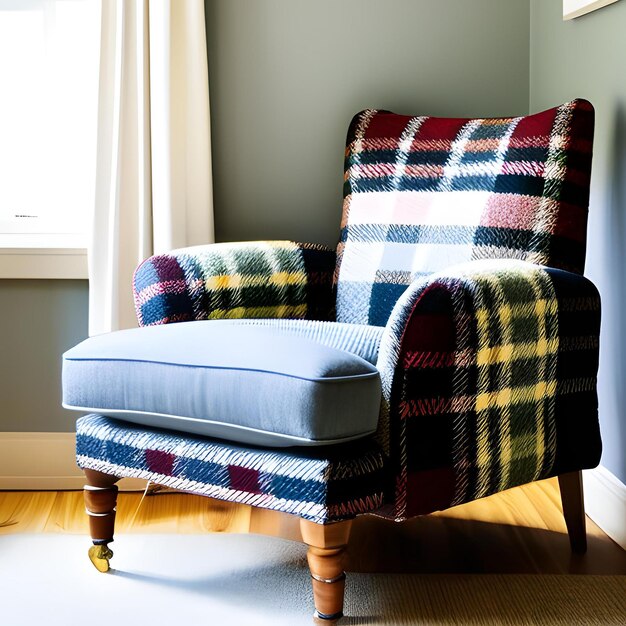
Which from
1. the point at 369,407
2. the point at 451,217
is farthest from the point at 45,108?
the point at 369,407

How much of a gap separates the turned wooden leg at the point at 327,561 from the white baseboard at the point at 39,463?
995 mm

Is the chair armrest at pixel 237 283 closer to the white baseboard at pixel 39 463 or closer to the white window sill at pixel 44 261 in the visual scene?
the white window sill at pixel 44 261

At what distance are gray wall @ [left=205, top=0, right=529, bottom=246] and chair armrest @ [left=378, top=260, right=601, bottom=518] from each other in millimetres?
902

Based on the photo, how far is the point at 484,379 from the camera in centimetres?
155

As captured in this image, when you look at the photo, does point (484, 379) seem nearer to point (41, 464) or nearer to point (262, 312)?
point (262, 312)

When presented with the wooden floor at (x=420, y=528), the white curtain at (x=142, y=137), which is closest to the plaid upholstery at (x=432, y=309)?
the wooden floor at (x=420, y=528)

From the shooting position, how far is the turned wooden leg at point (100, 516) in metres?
1.76

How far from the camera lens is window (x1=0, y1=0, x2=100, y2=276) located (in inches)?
101

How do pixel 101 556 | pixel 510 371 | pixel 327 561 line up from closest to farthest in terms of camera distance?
1. pixel 327 561
2. pixel 510 371
3. pixel 101 556

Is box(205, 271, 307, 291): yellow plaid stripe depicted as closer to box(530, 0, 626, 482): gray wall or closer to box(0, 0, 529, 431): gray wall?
box(0, 0, 529, 431): gray wall

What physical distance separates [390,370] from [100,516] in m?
0.67

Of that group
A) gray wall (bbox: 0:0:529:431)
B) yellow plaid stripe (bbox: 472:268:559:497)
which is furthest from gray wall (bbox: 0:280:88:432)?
yellow plaid stripe (bbox: 472:268:559:497)

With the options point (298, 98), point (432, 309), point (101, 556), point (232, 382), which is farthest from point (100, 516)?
point (298, 98)

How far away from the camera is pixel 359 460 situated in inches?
57.4
